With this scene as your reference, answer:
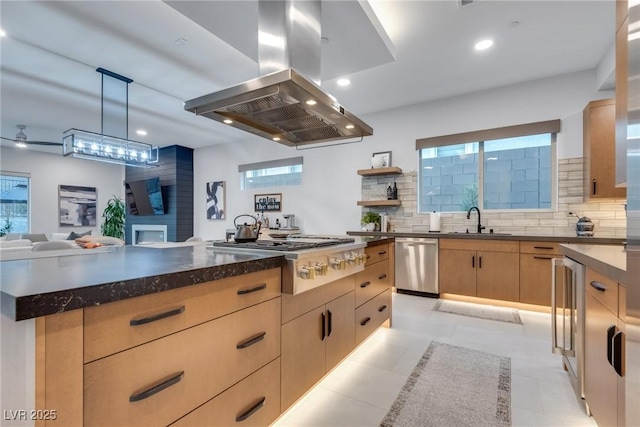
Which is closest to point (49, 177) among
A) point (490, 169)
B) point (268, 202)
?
point (268, 202)

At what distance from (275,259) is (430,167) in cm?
380

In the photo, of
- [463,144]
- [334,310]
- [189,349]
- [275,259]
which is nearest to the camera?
[189,349]

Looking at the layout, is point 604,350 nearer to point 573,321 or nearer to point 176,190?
point 573,321

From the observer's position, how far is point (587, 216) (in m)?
3.40

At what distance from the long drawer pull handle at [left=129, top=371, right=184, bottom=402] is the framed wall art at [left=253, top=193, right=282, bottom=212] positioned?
5.04 m

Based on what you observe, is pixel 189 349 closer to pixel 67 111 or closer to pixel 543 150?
pixel 543 150

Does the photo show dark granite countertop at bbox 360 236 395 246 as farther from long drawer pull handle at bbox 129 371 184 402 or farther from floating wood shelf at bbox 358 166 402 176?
floating wood shelf at bbox 358 166 402 176

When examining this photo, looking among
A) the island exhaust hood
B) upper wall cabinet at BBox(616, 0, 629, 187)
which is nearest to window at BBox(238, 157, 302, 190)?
the island exhaust hood

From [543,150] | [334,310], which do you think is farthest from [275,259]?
[543,150]

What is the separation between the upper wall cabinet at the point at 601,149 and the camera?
311 centimetres

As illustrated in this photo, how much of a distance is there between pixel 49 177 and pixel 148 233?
8.83ft

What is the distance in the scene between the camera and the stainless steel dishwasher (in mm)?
3846

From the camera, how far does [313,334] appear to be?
5.47ft

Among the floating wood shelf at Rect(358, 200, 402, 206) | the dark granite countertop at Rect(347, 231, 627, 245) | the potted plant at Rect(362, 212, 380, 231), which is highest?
the floating wood shelf at Rect(358, 200, 402, 206)
